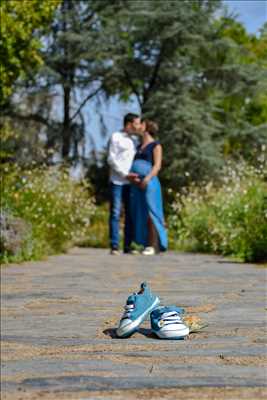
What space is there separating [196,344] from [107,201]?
2032cm

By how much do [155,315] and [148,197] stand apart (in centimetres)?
739

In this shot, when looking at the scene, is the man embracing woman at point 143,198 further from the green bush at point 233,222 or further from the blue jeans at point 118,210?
the green bush at point 233,222

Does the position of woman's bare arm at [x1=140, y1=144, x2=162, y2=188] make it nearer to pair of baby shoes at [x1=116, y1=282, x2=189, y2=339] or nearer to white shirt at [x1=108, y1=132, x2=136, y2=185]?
white shirt at [x1=108, y1=132, x2=136, y2=185]

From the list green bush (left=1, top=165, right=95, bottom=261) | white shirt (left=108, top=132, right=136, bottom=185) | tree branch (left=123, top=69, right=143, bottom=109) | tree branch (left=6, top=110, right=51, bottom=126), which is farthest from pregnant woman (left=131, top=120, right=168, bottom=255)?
tree branch (left=6, top=110, right=51, bottom=126)

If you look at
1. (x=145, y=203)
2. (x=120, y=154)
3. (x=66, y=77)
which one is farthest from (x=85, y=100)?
(x=120, y=154)

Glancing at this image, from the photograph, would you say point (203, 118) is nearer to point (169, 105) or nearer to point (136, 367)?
point (169, 105)

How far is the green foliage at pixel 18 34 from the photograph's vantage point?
17.2 metres

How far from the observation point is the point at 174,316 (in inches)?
54.7

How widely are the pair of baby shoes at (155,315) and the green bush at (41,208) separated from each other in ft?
22.2

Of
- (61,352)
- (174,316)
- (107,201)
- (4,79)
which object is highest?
(4,79)

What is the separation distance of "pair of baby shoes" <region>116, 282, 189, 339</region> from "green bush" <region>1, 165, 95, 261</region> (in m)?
6.75

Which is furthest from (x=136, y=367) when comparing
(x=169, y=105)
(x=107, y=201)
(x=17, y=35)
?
(x=107, y=201)

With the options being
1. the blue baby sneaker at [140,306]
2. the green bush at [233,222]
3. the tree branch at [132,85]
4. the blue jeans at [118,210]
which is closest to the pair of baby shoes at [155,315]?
the blue baby sneaker at [140,306]

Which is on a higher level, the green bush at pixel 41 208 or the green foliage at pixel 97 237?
the green bush at pixel 41 208
